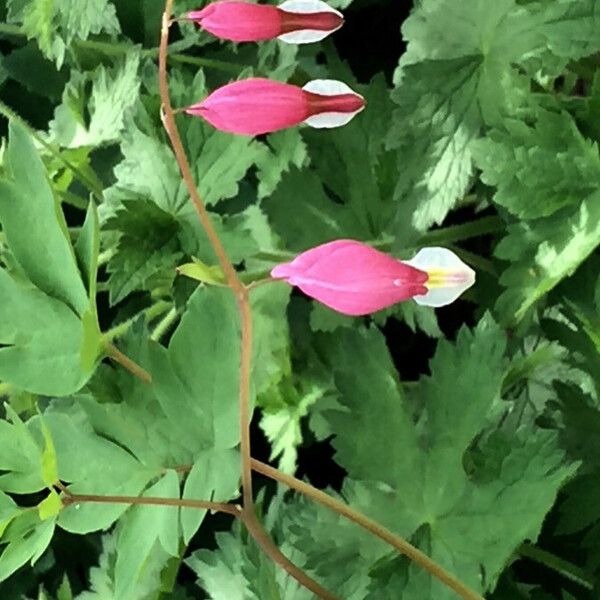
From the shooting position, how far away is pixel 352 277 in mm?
605

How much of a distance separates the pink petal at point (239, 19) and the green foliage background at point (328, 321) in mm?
155

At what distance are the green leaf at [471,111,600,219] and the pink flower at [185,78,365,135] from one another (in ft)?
0.46

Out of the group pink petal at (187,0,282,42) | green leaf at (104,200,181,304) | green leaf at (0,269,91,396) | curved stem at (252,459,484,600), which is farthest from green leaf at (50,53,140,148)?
curved stem at (252,459,484,600)

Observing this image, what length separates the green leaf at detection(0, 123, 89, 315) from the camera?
23.1 inches

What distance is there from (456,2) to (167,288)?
0.40 meters

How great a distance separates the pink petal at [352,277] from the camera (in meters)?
0.60

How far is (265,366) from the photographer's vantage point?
99 centimetres

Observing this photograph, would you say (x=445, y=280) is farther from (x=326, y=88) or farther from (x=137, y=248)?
(x=137, y=248)

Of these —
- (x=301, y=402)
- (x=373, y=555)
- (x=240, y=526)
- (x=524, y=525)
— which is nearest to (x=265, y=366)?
(x=301, y=402)

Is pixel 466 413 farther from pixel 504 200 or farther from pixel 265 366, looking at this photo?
pixel 265 366

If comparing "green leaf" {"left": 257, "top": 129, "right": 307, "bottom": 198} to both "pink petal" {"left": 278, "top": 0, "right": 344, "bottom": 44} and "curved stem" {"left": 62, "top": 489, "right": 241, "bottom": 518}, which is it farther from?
"curved stem" {"left": 62, "top": 489, "right": 241, "bottom": 518}

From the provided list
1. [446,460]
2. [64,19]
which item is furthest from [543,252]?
[64,19]

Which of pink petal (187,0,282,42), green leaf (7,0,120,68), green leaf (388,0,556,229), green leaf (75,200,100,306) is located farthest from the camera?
green leaf (7,0,120,68)

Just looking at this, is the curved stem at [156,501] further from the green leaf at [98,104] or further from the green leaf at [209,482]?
the green leaf at [98,104]
